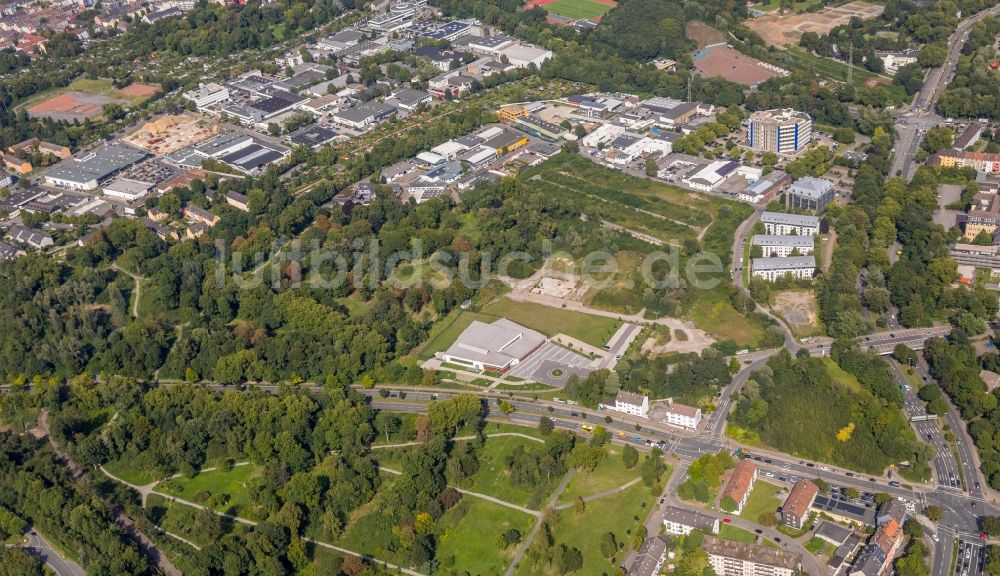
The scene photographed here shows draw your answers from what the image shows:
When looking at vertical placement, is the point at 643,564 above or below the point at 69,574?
above

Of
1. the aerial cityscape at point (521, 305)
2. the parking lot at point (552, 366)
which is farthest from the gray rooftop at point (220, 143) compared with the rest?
the parking lot at point (552, 366)

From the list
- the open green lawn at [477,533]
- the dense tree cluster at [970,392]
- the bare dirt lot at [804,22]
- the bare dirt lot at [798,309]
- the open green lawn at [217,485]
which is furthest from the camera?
the bare dirt lot at [804,22]

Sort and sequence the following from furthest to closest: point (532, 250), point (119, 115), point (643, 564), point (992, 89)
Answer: point (119, 115)
point (992, 89)
point (532, 250)
point (643, 564)

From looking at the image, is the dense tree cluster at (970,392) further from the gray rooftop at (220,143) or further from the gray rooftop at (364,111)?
the gray rooftop at (220,143)

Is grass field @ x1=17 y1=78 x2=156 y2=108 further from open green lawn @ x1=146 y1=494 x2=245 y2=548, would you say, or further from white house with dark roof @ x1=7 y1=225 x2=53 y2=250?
open green lawn @ x1=146 y1=494 x2=245 y2=548

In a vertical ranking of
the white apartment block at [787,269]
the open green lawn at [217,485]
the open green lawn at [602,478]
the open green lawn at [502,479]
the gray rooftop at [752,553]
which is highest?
the gray rooftop at [752,553]

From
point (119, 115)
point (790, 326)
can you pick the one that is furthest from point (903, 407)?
point (119, 115)

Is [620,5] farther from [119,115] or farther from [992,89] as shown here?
[119,115]
